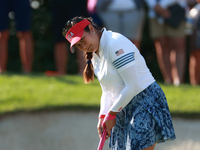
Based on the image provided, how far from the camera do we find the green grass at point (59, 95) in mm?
4414

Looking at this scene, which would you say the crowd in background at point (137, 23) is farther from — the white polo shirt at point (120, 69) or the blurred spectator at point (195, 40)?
the white polo shirt at point (120, 69)

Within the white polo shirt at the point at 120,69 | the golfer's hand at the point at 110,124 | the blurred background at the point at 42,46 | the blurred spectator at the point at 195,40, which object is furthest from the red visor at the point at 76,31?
the blurred background at the point at 42,46

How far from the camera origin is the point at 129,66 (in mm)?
2061

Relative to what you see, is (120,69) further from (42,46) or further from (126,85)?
(42,46)

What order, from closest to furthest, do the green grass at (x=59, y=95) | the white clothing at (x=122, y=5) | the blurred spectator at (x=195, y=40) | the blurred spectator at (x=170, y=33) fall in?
the green grass at (x=59, y=95)
the white clothing at (x=122, y=5)
the blurred spectator at (x=170, y=33)
the blurred spectator at (x=195, y=40)

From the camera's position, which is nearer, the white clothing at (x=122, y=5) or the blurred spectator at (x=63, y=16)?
the white clothing at (x=122, y=5)

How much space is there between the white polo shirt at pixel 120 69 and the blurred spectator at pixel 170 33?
3099mm

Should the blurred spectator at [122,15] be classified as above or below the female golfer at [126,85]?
above

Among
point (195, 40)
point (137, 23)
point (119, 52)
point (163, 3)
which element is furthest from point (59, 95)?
point (119, 52)

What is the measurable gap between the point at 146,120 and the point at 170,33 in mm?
3328

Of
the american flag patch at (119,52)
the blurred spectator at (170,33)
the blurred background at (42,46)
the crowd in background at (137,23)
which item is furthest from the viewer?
the blurred background at (42,46)

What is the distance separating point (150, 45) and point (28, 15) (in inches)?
204

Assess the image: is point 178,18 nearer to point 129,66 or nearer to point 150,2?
point 150,2

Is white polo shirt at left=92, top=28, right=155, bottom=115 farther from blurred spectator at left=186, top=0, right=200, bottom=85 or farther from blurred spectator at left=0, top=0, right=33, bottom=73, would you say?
blurred spectator at left=186, top=0, right=200, bottom=85
